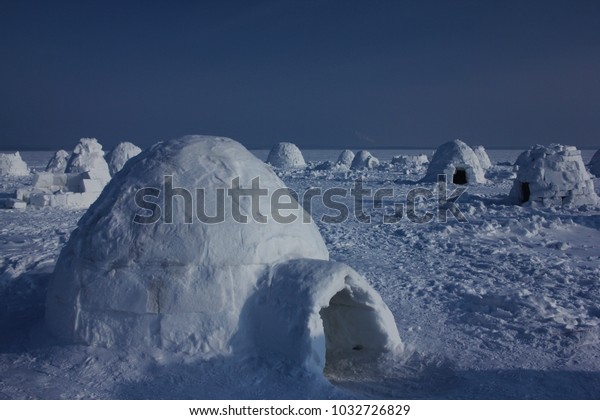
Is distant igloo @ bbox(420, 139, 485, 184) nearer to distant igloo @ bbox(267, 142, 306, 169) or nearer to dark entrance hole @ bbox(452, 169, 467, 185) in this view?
dark entrance hole @ bbox(452, 169, 467, 185)

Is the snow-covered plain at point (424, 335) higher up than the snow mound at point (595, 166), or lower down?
lower down

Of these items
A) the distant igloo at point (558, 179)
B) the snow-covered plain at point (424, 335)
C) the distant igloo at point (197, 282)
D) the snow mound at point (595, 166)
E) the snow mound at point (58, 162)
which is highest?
the snow mound at point (58, 162)

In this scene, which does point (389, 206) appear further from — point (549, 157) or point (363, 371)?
point (363, 371)

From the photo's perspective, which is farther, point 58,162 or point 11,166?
point 58,162

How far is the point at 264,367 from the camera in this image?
4.11 m

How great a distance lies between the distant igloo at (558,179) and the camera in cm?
1378

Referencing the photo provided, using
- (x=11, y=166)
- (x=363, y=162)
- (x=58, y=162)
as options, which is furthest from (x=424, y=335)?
(x=11, y=166)

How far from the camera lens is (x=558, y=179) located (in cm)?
1377

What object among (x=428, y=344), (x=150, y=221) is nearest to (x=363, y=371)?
(x=428, y=344)

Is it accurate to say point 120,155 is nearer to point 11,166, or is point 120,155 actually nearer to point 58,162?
point 58,162

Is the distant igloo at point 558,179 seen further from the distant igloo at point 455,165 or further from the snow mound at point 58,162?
the snow mound at point 58,162

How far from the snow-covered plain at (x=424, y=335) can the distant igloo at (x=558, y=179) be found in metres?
3.54

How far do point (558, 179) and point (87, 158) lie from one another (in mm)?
19420

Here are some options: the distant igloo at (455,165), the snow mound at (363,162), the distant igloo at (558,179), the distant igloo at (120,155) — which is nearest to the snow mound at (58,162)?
the distant igloo at (120,155)
